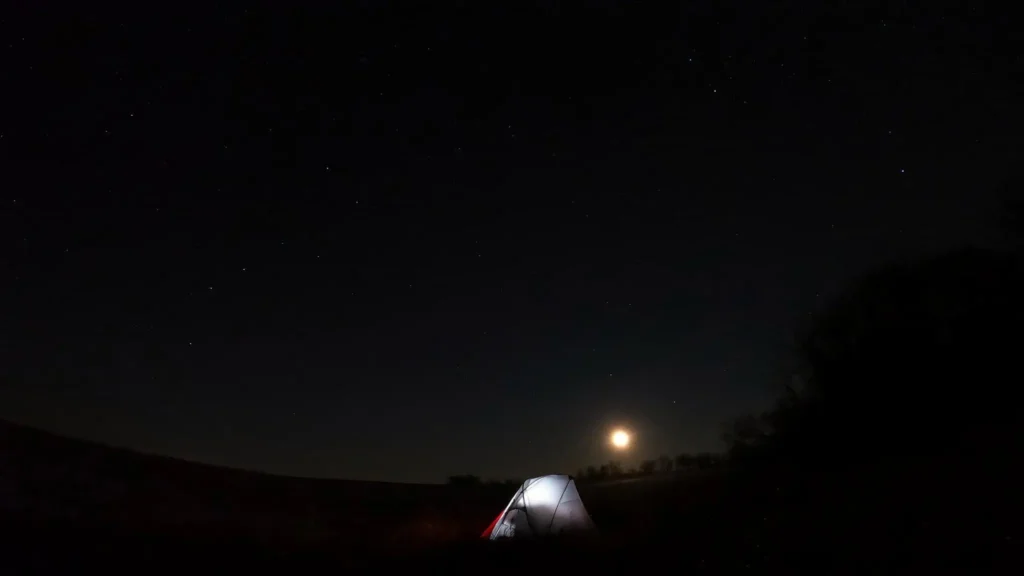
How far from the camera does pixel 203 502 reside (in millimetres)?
24156

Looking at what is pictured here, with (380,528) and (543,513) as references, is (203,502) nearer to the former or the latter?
(380,528)

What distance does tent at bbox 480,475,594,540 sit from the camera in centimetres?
1847

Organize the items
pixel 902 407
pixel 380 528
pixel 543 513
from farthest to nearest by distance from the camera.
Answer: pixel 380 528, pixel 902 407, pixel 543 513

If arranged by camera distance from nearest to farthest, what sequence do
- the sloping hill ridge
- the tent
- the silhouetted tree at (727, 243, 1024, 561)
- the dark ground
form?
the dark ground < the silhouetted tree at (727, 243, 1024, 561) < the tent < the sloping hill ridge

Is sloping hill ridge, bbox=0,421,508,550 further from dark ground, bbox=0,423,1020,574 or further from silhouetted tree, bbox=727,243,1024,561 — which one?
silhouetted tree, bbox=727,243,1024,561

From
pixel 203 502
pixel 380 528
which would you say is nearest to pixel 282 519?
pixel 203 502

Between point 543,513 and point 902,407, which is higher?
point 902,407

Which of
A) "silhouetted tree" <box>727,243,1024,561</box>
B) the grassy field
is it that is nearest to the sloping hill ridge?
the grassy field

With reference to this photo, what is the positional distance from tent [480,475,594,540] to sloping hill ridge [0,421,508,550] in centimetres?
265

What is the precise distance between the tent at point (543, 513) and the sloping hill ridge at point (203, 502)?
8.70 ft

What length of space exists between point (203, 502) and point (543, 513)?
11766 mm

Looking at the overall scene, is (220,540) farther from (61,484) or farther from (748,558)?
(748,558)

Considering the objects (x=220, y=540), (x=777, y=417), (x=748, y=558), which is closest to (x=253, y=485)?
(x=220, y=540)

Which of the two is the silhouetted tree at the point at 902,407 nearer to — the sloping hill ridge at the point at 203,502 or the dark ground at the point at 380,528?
the dark ground at the point at 380,528
